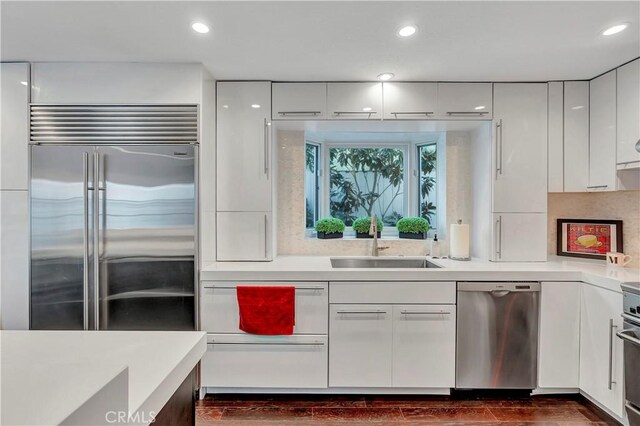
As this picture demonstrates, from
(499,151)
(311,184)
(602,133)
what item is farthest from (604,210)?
(311,184)

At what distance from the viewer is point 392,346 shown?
7.43ft

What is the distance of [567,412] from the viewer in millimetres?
2186

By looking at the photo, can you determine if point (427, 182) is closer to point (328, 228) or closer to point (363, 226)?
point (363, 226)

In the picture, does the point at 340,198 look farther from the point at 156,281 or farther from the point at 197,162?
the point at 156,281

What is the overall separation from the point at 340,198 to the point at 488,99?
1.50 metres

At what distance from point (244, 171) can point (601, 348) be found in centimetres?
269

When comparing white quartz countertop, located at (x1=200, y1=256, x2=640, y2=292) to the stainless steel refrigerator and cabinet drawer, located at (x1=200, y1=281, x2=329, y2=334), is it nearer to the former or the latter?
cabinet drawer, located at (x1=200, y1=281, x2=329, y2=334)

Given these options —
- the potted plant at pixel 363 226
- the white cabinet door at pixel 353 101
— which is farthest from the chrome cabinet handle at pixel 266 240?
the white cabinet door at pixel 353 101

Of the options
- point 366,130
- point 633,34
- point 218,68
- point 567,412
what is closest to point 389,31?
point 366,130

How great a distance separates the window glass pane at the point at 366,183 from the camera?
10.7 ft

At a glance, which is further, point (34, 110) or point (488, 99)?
point (488, 99)

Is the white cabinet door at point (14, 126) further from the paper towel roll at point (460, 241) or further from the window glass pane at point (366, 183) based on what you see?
the paper towel roll at point (460, 241)

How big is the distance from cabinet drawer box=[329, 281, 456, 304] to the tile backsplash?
1.39 meters
